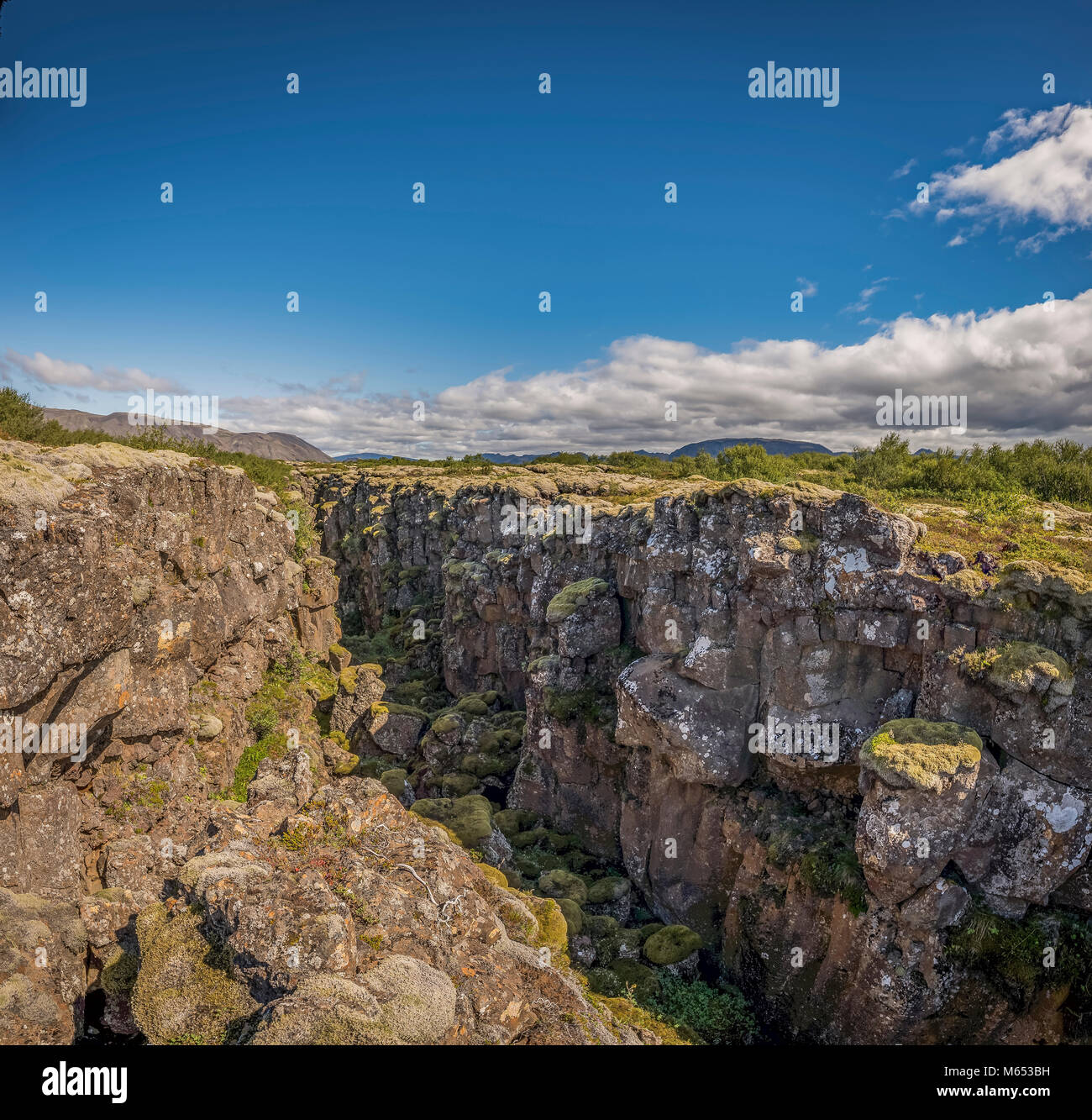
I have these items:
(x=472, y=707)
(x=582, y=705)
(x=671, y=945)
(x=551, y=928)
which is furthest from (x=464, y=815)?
(x=472, y=707)

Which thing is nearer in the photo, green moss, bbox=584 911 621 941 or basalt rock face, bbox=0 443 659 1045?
basalt rock face, bbox=0 443 659 1045

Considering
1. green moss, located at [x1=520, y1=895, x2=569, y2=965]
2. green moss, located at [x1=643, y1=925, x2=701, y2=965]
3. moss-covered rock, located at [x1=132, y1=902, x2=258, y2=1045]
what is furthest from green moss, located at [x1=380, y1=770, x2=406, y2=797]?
moss-covered rock, located at [x1=132, y1=902, x2=258, y2=1045]

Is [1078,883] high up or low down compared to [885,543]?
down

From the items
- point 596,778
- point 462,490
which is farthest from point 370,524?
point 596,778

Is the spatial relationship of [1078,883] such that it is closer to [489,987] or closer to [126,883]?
[489,987]

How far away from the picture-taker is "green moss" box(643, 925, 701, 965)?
20.8 m

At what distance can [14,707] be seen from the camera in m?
12.5

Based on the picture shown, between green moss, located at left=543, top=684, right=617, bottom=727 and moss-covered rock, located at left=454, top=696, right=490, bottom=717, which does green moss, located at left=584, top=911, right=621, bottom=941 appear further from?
moss-covered rock, located at left=454, top=696, right=490, bottom=717

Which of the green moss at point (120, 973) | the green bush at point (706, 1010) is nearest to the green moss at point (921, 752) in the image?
the green bush at point (706, 1010)

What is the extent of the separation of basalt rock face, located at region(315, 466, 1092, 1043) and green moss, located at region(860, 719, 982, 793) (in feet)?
0.23

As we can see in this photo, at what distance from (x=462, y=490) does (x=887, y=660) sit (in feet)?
135

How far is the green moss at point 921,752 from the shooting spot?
626 inches

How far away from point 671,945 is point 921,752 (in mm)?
10742

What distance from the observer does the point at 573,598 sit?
102ft
